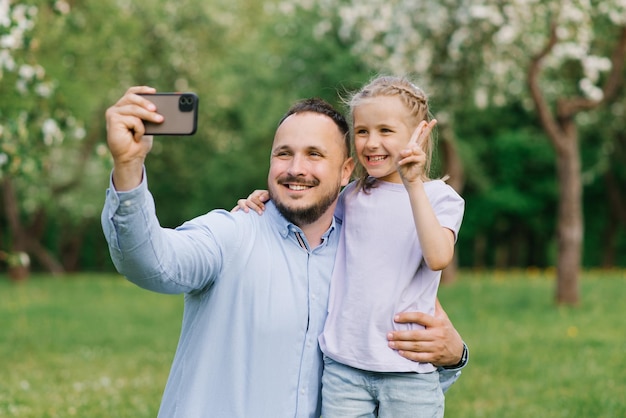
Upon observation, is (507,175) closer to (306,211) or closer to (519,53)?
(519,53)

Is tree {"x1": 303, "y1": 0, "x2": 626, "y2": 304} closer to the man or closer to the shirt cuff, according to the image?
the man

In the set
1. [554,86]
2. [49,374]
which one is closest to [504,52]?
[554,86]

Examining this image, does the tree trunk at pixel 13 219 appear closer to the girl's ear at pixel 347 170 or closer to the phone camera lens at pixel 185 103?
the girl's ear at pixel 347 170

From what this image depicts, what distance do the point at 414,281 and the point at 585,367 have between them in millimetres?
6104

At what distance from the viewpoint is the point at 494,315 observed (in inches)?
510

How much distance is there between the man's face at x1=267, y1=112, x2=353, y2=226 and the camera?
329 cm

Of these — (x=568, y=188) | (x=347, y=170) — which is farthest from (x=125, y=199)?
(x=568, y=188)

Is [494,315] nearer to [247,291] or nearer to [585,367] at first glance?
[585,367]

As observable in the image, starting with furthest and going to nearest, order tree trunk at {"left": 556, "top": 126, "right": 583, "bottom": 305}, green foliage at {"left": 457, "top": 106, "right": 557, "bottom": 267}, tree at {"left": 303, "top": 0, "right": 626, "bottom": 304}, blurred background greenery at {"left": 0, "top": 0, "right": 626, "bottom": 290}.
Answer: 1. green foliage at {"left": 457, "top": 106, "right": 557, "bottom": 267}
2. tree trunk at {"left": 556, "top": 126, "right": 583, "bottom": 305}
3. tree at {"left": 303, "top": 0, "right": 626, "bottom": 304}
4. blurred background greenery at {"left": 0, "top": 0, "right": 626, "bottom": 290}

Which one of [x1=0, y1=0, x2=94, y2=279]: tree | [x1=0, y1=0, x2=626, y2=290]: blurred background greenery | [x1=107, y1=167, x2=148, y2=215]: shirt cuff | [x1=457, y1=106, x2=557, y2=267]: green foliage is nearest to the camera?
[x1=107, y1=167, x2=148, y2=215]: shirt cuff

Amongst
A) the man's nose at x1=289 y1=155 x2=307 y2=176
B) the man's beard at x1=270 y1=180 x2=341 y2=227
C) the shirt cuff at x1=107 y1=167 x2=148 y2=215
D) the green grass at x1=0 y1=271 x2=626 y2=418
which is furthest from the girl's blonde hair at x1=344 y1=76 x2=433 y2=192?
the green grass at x1=0 y1=271 x2=626 y2=418

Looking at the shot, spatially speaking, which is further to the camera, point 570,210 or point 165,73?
point 165,73

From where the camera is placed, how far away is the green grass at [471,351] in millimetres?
7512

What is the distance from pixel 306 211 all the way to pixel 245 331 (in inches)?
20.7
